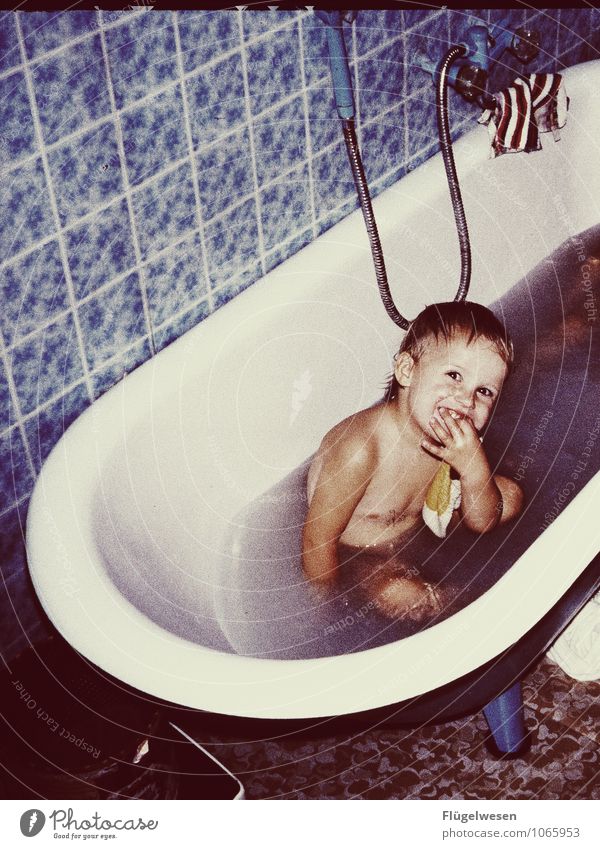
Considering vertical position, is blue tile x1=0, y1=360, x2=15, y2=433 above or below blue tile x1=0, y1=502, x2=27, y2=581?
above

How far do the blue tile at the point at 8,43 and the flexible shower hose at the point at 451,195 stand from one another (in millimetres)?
428

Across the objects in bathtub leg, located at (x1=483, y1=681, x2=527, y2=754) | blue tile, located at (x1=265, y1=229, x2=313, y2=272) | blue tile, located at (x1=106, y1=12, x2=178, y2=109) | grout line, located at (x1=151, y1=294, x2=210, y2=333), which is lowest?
bathtub leg, located at (x1=483, y1=681, x2=527, y2=754)

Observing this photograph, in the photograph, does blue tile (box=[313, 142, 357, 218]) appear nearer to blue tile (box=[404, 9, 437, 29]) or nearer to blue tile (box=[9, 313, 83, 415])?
blue tile (box=[404, 9, 437, 29])

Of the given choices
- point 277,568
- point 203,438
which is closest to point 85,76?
point 203,438

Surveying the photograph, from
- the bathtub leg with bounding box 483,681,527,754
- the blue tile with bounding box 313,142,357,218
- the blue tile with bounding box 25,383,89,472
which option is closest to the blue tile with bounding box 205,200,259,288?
the blue tile with bounding box 313,142,357,218

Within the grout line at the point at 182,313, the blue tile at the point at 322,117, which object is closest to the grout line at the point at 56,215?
the grout line at the point at 182,313

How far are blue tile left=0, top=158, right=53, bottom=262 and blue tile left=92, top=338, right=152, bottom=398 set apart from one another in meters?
0.17

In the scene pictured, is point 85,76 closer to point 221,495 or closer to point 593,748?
point 221,495

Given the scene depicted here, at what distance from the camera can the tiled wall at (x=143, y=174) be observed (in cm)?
84

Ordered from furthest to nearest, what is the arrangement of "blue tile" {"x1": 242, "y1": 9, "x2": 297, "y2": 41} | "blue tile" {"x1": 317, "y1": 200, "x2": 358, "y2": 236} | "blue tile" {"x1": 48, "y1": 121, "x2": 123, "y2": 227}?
"blue tile" {"x1": 317, "y1": 200, "x2": 358, "y2": 236} < "blue tile" {"x1": 242, "y1": 9, "x2": 297, "y2": 41} < "blue tile" {"x1": 48, "y1": 121, "x2": 123, "y2": 227}

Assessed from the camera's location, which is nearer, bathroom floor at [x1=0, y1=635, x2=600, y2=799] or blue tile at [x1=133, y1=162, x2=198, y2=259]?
bathroom floor at [x1=0, y1=635, x2=600, y2=799]

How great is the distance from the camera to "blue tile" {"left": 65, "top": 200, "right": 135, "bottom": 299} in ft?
2.98

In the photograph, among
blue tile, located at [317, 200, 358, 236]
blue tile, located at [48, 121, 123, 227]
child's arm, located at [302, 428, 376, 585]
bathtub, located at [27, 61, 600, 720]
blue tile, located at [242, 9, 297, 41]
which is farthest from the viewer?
blue tile, located at [317, 200, 358, 236]
